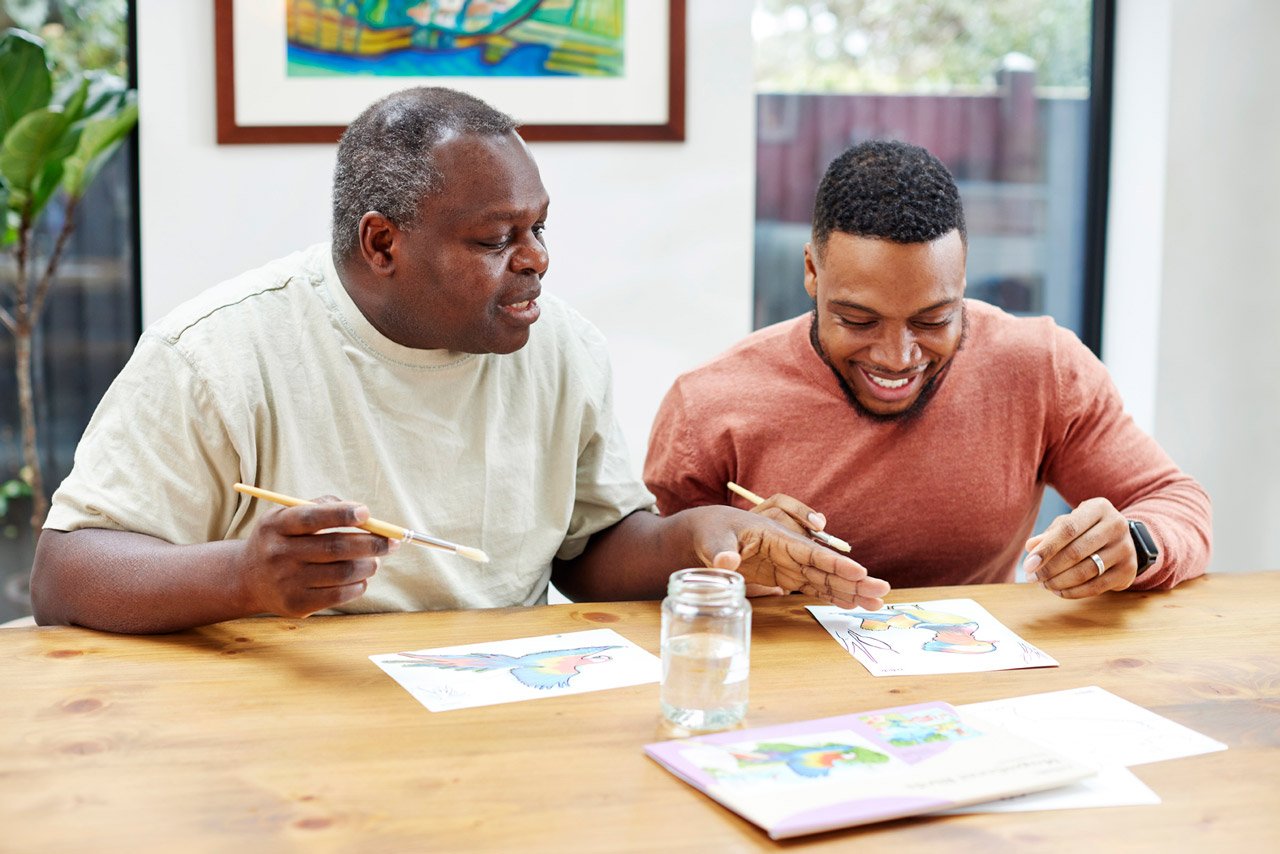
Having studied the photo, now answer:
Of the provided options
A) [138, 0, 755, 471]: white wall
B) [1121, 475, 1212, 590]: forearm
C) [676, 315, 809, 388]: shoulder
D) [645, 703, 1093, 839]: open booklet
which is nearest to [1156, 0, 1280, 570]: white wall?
[138, 0, 755, 471]: white wall

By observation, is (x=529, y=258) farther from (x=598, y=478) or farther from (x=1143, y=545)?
(x=1143, y=545)

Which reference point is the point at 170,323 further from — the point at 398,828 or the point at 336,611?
the point at 398,828

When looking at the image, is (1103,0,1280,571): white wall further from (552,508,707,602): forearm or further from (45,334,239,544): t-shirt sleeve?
(45,334,239,544): t-shirt sleeve

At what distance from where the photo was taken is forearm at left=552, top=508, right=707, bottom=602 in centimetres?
173

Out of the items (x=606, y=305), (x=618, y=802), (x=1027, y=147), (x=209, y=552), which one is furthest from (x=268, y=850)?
(x=1027, y=147)

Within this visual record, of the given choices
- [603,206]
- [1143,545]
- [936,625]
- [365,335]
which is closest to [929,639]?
[936,625]

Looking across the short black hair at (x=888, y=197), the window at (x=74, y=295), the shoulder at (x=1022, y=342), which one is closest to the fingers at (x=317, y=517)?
the short black hair at (x=888, y=197)

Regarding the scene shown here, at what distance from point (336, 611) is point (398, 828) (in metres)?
0.68

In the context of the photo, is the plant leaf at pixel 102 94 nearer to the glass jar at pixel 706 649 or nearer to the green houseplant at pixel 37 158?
the green houseplant at pixel 37 158

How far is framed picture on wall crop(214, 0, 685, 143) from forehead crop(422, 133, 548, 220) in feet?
3.93

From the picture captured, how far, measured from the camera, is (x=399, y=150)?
167 centimetres

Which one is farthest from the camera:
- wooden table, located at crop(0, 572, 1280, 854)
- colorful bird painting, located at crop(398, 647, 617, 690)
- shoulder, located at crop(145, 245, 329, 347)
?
shoulder, located at crop(145, 245, 329, 347)

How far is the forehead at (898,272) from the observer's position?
5.91 ft

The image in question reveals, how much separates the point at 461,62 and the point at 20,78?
85cm
